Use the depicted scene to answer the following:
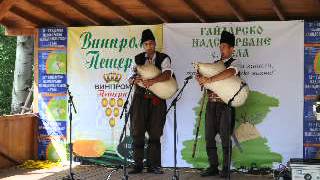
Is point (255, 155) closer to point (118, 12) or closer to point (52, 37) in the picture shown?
point (118, 12)

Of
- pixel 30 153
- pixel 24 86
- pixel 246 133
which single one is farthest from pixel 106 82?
pixel 24 86

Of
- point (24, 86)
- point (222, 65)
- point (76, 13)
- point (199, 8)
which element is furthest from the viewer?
point (24, 86)

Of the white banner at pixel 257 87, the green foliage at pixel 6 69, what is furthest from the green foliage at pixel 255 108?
the green foliage at pixel 6 69

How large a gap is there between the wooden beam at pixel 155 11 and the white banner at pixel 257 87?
0.15 metres

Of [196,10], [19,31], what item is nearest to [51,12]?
[19,31]

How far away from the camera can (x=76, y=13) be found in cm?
664

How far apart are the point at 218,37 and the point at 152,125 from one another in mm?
1360

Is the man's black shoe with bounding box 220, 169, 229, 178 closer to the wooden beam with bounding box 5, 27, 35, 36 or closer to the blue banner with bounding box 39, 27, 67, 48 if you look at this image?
the blue banner with bounding box 39, 27, 67, 48

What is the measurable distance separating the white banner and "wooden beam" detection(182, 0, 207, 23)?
0.44 feet

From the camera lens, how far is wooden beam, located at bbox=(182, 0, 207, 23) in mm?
5838

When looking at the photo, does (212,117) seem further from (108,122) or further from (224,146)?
(108,122)

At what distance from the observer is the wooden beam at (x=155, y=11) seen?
5997 mm

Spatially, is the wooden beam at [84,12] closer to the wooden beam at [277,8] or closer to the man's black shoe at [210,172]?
the wooden beam at [277,8]

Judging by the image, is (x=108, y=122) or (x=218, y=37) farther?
(x=108, y=122)
